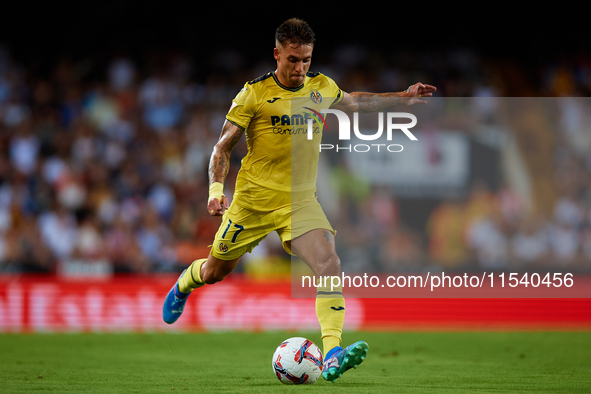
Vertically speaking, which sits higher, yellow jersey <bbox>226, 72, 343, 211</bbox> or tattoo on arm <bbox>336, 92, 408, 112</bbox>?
tattoo on arm <bbox>336, 92, 408, 112</bbox>

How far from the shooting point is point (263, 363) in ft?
26.5

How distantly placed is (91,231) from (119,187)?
4.00 ft

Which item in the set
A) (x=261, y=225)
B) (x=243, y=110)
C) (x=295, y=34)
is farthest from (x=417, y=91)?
(x=261, y=225)

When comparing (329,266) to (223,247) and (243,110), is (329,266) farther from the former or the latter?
(243,110)

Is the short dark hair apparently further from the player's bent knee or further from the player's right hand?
the player's bent knee

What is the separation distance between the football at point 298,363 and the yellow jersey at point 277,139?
1208 mm

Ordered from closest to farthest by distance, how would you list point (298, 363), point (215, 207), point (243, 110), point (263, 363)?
point (215, 207) → point (298, 363) → point (243, 110) → point (263, 363)

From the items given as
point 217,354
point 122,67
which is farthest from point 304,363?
point 122,67

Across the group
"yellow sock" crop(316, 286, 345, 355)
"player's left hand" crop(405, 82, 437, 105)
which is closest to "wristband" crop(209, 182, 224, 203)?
"yellow sock" crop(316, 286, 345, 355)

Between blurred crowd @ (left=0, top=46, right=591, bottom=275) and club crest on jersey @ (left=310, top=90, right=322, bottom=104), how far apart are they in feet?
21.6

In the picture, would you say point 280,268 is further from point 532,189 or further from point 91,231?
point 532,189

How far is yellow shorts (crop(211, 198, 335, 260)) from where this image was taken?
6.51 meters

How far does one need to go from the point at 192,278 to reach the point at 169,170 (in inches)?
317

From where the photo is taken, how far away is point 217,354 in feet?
29.6
